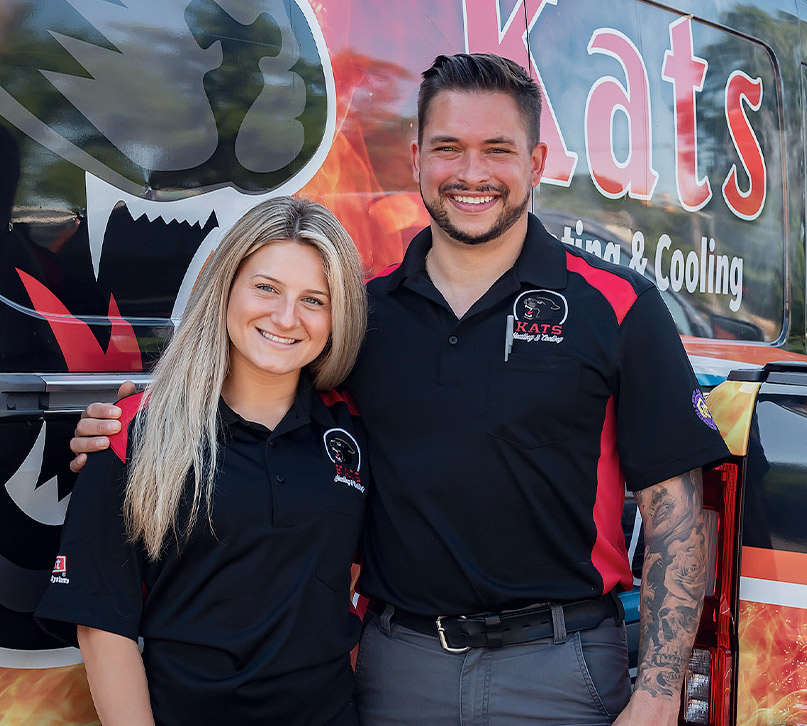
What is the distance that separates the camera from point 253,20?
7.59 ft

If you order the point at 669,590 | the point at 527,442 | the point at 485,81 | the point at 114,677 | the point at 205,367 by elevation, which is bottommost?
the point at 114,677

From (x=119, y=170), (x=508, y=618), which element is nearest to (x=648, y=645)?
(x=508, y=618)

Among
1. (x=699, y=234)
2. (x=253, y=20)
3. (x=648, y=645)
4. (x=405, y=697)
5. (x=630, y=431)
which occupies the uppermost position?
(x=253, y=20)

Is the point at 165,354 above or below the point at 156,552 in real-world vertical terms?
above

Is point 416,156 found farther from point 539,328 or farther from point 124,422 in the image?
point 124,422

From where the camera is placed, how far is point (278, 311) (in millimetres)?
2041

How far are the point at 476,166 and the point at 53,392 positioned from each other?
39.0 inches

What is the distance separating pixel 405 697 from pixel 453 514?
1.31 ft

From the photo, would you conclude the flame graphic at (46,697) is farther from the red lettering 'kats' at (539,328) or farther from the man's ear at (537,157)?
the man's ear at (537,157)

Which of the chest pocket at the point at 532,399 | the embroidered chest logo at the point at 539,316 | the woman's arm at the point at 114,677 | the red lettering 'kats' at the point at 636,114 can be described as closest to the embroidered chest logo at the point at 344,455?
the chest pocket at the point at 532,399

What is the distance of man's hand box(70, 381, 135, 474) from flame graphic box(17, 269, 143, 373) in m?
0.14

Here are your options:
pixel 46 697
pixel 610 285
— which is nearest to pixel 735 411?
pixel 610 285

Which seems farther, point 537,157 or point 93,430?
point 537,157

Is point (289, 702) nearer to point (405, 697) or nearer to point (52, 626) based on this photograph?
point (405, 697)
